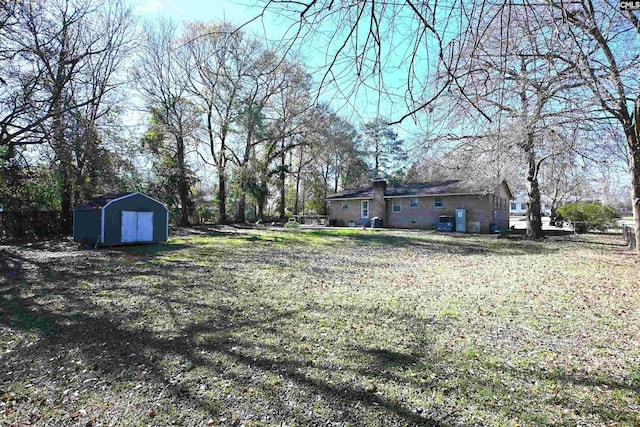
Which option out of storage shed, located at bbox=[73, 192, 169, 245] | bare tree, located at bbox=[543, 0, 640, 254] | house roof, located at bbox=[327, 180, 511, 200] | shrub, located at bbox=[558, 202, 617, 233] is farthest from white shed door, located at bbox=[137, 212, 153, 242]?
shrub, located at bbox=[558, 202, 617, 233]

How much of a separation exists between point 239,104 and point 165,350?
22.5 metres

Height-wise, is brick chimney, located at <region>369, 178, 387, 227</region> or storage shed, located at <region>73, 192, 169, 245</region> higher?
brick chimney, located at <region>369, 178, 387, 227</region>

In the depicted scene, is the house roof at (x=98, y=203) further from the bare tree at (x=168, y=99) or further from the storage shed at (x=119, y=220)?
the bare tree at (x=168, y=99)

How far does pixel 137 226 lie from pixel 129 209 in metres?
0.82

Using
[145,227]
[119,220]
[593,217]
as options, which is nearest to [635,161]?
[593,217]

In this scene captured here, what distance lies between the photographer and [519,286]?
7.04 metres

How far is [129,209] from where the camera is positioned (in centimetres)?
1422

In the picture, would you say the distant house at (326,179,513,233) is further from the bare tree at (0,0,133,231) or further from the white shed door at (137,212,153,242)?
the bare tree at (0,0,133,231)

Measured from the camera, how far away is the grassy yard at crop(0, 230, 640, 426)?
274 centimetres

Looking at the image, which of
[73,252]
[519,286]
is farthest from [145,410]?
[73,252]

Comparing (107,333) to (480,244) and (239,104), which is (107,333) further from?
(239,104)

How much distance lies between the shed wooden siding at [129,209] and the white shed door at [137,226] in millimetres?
164

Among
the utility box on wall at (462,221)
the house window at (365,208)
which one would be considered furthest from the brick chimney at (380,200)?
the utility box on wall at (462,221)

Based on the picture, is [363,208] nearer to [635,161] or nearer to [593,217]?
[593,217]
